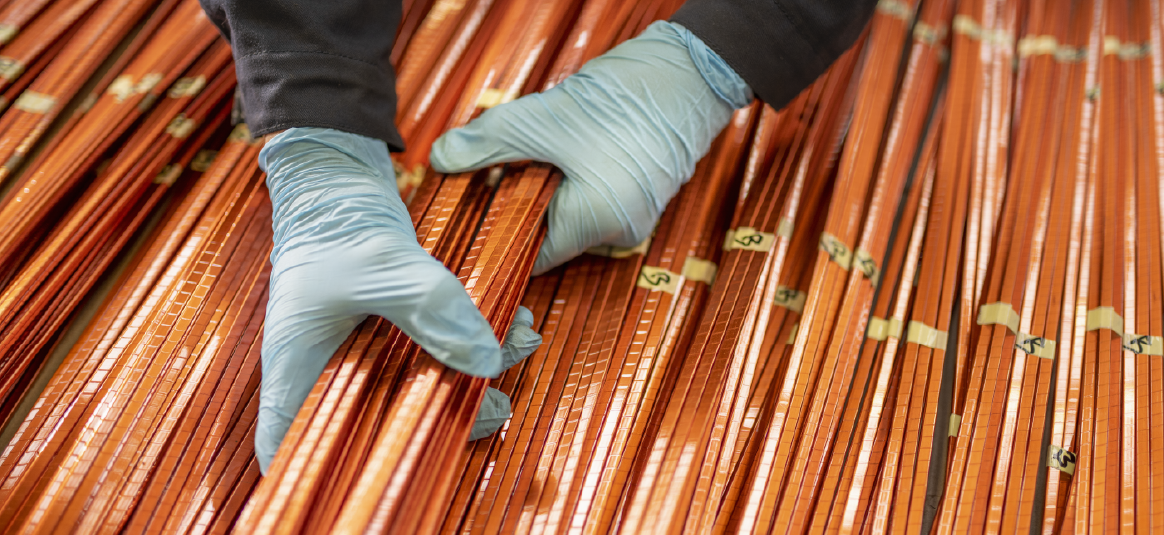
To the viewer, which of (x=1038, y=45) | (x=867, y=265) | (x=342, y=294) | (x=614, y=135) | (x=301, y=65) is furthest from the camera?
(x=1038, y=45)

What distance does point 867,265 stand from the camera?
171 cm

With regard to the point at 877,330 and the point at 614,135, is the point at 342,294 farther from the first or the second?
the point at 877,330

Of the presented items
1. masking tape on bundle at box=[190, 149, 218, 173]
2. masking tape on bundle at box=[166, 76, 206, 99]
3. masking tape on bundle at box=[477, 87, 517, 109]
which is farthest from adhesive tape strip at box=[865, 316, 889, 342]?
masking tape on bundle at box=[166, 76, 206, 99]

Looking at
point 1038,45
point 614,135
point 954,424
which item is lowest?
point 954,424

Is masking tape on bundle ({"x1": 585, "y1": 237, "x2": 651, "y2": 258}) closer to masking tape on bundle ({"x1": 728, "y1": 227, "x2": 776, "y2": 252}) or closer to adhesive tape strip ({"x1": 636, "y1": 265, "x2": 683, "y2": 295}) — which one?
adhesive tape strip ({"x1": 636, "y1": 265, "x2": 683, "y2": 295})

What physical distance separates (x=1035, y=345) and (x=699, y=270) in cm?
86

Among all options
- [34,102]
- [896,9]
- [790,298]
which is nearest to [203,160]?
[34,102]

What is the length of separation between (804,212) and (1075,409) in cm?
80

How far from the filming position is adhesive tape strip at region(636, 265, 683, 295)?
5.52 feet

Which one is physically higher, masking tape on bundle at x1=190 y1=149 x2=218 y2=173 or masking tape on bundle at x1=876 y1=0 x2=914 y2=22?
masking tape on bundle at x1=876 y1=0 x2=914 y2=22

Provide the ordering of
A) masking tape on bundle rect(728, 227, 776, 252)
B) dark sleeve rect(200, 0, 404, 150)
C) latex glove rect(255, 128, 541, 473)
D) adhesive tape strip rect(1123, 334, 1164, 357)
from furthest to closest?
masking tape on bundle rect(728, 227, 776, 252)
adhesive tape strip rect(1123, 334, 1164, 357)
dark sleeve rect(200, 0, 404, 150)
latex glove rect(255, 128, 541, 473)

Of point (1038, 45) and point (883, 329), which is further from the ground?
point (1038, 45)

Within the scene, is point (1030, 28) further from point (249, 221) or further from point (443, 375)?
point (249, 221)

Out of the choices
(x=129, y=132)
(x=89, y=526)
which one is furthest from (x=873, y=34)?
(x=89, y=526)
